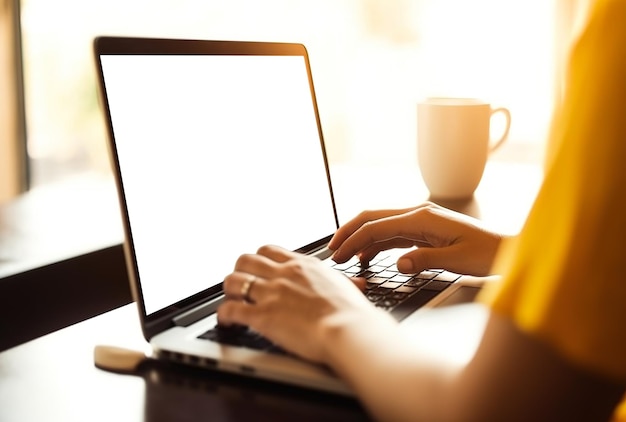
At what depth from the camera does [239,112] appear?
889 millimetres

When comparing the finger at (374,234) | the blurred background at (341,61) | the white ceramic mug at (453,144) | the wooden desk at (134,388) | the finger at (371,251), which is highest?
the blurred background at (341,61)

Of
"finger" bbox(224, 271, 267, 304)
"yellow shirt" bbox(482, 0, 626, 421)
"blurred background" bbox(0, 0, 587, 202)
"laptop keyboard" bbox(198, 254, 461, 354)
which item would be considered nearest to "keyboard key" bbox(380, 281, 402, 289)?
"laptop keyboard" bbox(198, 254, 461, 354)

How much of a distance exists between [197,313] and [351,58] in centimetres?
133

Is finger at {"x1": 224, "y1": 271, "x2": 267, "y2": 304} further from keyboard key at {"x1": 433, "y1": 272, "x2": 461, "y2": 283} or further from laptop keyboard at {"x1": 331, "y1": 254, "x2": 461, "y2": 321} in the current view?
keyboard key at {"x1": 433, "y1": 272, "x2": 461, "y2": 283}

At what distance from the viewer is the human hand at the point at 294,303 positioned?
577 mm

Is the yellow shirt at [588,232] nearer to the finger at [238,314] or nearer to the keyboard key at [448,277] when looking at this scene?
the finger at [238,314]

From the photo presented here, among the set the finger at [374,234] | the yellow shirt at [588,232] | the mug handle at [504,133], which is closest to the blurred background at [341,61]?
the mug handle at [504,133]

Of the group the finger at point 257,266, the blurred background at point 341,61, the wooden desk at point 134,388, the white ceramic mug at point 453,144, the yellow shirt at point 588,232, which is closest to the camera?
the yellow shirt at point 588,232

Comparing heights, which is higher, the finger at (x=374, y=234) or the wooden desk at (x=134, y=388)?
the finger at (x=374, y=234)

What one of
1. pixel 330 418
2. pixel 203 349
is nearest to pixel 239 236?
pixel 203 349

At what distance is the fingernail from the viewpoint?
2.71 ft

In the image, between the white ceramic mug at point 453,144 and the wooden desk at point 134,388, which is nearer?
the wooden desk at point 134,388

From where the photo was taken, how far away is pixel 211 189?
806 millimetres

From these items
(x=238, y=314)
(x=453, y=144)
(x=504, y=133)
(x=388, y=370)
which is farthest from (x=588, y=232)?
(x=504, y=133)
